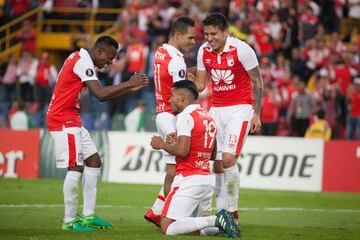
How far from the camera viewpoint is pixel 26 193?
18391 mm

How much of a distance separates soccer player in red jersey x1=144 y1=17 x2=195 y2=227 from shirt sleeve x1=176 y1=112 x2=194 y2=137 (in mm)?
1325

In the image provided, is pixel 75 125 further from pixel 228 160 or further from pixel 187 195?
pixel 228 160

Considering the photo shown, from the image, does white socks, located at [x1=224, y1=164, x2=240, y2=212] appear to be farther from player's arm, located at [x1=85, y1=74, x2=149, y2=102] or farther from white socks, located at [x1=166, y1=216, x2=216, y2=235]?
player's arm, located at [x1=85, y1=74, x2=149, y2=102]

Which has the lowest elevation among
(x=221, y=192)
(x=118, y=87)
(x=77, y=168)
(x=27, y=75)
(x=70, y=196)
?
(x=70, y=196)

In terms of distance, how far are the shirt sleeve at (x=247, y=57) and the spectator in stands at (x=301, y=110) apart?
13.0 m

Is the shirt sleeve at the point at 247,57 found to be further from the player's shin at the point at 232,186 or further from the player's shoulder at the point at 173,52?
the player's shin at the point at 232,186

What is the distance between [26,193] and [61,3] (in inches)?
658

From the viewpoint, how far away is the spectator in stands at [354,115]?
26031 millimetres

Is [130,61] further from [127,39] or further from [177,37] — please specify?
[177,37]

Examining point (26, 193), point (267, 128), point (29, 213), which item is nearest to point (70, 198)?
point (29, 213)

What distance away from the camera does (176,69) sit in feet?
42.7

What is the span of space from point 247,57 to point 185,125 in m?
2.07

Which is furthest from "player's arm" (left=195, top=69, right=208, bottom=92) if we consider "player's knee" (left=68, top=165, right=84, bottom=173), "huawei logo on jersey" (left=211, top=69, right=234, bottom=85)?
"player's knee" (left=68, top=165, right=84, bottom=173)

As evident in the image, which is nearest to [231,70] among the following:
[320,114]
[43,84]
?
[320,114]
